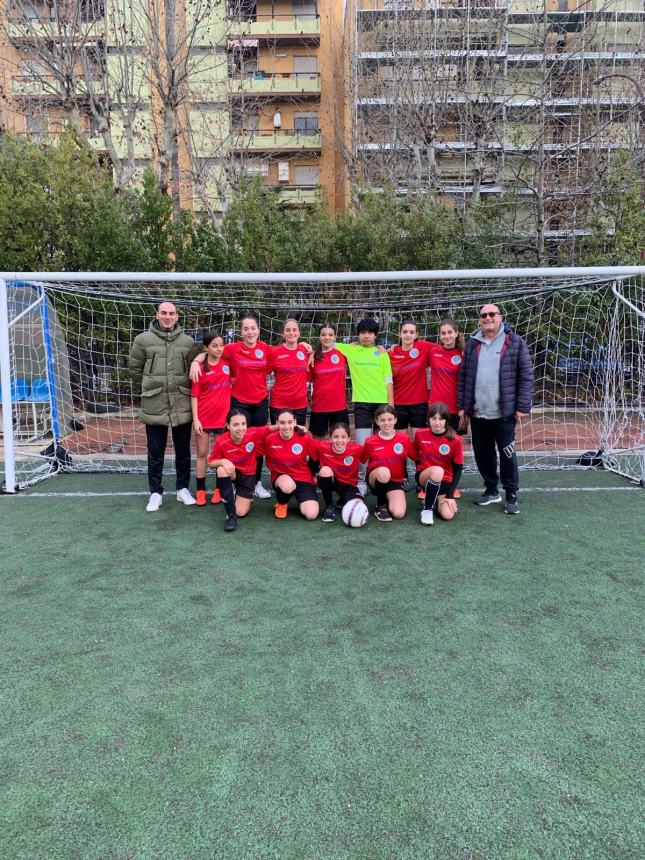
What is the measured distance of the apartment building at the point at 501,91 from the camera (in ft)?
36.2

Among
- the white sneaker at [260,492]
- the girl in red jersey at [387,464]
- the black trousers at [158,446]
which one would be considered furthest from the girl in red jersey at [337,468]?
the black trousers at [158,446]

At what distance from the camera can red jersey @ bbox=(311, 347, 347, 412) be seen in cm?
489

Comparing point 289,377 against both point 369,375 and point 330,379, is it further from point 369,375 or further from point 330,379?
point 369,375

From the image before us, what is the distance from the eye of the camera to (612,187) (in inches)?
380

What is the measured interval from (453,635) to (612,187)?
9.61 meters

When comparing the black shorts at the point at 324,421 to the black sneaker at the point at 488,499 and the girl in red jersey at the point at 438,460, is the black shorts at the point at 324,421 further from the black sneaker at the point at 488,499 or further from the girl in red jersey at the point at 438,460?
the black sneaker at the point at 488,499

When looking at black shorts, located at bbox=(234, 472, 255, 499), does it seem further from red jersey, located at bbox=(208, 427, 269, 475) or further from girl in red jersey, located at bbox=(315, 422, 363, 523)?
girl in red jersey, located at bbox=(315, 422, 363, 523)

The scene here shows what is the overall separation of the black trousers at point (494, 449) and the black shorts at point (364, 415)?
84 cm

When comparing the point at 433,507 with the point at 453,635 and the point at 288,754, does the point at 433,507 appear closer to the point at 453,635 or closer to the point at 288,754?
the point at 453,635

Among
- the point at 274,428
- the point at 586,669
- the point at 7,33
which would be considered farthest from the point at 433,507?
the point at 7,33

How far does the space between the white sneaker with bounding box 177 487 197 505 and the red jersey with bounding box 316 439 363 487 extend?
120 cm

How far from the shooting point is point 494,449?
15.8 feet

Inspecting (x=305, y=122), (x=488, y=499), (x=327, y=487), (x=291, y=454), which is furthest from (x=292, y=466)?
(x=305, y=122)

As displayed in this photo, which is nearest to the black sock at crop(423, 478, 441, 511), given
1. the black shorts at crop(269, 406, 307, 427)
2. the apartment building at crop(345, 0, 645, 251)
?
the black shorts at crop(269, 406, 307, 427)
